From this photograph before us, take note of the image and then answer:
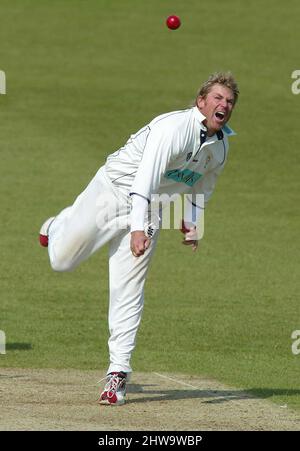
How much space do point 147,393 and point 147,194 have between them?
1.93m

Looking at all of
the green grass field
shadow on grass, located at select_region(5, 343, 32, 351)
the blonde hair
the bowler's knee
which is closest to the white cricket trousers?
the bowler's knee

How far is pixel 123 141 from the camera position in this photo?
23.5 m

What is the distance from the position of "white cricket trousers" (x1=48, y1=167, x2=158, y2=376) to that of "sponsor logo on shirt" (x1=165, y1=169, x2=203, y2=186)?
16.0 inches

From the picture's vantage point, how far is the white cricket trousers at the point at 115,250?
9.16 meters

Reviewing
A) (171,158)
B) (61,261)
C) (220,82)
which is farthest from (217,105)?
(61,261)

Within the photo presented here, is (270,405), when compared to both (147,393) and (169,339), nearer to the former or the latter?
(147,393)

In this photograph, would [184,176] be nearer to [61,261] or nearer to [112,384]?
[61,261]

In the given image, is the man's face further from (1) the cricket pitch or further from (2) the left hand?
(1) the cricket pitch

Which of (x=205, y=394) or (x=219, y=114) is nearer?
(x=219, y=114)

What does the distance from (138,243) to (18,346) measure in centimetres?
427

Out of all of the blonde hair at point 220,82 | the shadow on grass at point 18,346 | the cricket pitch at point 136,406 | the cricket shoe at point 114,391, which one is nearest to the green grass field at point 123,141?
the shadow on grass at point 18,346

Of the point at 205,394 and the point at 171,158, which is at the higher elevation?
the point at 171,158
